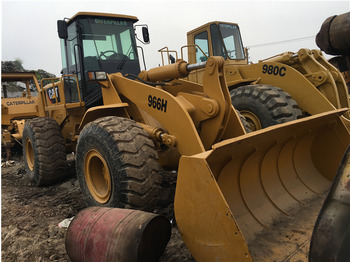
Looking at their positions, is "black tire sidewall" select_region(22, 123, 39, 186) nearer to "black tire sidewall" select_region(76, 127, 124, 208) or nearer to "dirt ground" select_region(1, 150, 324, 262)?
"dirt ground" select_region(1, 150, 324, 262)

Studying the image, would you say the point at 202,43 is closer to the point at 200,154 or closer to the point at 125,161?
the point at 125,161

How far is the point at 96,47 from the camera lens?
482cm

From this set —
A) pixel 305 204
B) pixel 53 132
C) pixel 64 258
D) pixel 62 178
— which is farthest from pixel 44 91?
pixel 305 204

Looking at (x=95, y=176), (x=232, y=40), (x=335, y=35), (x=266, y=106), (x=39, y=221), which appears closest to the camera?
(x=95, y=176)

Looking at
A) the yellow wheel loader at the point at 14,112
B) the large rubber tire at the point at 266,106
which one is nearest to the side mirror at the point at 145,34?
the large rubber tire at the point at 266,106

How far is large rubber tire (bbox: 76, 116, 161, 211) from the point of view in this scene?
302 centimetres

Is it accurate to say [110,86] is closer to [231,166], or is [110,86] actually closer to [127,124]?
[127,124]

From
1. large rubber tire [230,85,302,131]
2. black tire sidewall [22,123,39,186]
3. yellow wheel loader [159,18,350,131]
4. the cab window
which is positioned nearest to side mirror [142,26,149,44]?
yellow wheel loader [159,18,350,131]

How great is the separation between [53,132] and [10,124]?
16.8 ft

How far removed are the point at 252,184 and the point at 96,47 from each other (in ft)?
11.6

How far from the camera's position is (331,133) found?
3504mm

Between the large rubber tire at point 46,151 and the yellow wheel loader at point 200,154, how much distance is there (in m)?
0.94

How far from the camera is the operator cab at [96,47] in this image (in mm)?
4738

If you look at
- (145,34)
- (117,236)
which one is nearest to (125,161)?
(117,236)
